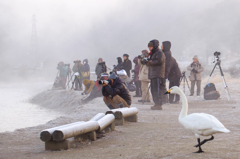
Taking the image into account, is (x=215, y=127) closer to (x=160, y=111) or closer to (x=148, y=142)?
(x=148, y=142)

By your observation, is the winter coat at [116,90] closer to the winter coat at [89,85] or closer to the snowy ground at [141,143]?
the snowy ground at [141,143]

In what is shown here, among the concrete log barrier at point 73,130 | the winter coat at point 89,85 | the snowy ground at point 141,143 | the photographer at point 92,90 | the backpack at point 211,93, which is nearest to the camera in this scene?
the snowy ground at point 141,143

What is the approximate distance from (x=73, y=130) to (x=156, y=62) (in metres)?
4.79

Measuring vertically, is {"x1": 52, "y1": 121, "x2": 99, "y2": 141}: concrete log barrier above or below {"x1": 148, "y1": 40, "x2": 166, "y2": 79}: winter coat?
below

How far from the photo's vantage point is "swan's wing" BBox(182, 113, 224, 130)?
14.5ft

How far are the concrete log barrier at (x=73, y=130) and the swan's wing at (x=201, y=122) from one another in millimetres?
1847

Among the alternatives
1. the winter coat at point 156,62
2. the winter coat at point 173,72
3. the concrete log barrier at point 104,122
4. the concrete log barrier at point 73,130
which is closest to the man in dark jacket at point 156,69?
the winter coat at point 156,62

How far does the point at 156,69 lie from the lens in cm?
1002

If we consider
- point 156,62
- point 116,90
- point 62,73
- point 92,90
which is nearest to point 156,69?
point 156,62

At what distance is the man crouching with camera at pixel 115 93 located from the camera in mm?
8578

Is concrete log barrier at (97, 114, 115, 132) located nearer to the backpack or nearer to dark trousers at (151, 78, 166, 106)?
dark trousers at (151, 78, 166, 106)

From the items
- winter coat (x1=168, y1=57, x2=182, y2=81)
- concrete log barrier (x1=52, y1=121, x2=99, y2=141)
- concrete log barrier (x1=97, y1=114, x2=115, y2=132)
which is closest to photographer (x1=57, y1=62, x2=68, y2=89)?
winter coat (x1=168, y1=57, x2=182, y2=81)

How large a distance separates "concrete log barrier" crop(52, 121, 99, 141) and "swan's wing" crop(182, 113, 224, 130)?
1847 millimetres

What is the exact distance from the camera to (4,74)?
53406mm
